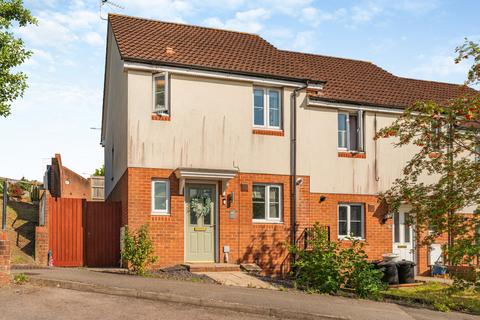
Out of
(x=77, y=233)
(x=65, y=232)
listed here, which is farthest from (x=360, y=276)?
(x=65, y=232)

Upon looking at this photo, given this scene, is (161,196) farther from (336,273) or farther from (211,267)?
(336,273)

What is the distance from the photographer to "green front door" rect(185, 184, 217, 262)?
16453 mm

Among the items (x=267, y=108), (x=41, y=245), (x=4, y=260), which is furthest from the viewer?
(x=267, y=108)

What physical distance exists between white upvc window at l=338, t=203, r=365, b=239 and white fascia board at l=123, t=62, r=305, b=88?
4208mm

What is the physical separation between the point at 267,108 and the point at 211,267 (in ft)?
16.5

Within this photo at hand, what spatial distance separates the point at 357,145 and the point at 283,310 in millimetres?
10097

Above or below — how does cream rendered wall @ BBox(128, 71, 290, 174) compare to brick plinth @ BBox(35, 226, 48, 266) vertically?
above

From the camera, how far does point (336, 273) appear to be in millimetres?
13859

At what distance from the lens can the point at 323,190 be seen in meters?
18.8

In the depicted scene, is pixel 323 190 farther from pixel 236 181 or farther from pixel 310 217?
pixel 236 181

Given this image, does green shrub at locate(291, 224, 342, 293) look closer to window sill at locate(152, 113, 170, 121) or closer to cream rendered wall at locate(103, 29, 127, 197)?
window sill at locate(152, 113, 170, 121)

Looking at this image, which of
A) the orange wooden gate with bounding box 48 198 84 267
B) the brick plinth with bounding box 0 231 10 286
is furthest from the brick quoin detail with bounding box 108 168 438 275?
the brick plinth with bounding box 0 231 10 286

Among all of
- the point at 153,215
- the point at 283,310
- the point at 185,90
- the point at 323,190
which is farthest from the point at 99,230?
the point at 283,310

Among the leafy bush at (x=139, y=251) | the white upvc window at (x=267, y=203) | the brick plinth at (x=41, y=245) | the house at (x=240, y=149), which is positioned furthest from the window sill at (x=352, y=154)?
the brick plinth at (x=41, y=245)
